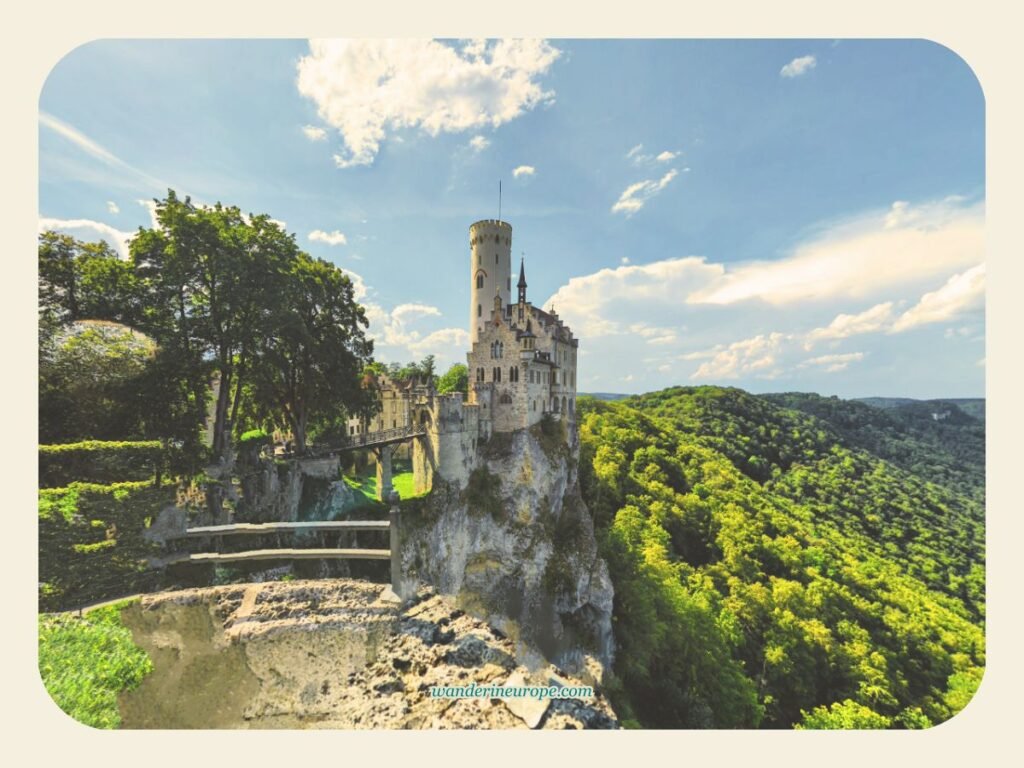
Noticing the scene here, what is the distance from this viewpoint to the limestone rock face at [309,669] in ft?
18.0

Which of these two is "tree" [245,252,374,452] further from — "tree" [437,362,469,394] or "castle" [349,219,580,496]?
"tree" [437,362,469,394]

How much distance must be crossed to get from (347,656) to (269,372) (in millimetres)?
7249

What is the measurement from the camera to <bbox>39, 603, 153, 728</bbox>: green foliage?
537 cm

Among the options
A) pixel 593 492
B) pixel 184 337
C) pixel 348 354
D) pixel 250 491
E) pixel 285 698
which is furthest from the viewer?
pixel 593 492

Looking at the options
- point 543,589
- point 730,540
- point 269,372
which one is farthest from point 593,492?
point 269,372

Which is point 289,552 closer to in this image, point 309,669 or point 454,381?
point 309,669

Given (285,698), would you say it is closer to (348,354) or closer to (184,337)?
(184,337)

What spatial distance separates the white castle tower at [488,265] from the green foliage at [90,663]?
1434 cm

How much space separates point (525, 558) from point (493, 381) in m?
7.99

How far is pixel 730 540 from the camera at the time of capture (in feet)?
73.7

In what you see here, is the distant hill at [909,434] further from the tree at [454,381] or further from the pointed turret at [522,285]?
the tree at [454,381]

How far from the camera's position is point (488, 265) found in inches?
719

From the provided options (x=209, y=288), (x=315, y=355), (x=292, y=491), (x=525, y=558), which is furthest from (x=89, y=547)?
(x=525, y=558)

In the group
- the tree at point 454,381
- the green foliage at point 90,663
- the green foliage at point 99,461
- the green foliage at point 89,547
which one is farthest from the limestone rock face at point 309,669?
the tree at point 454,381
